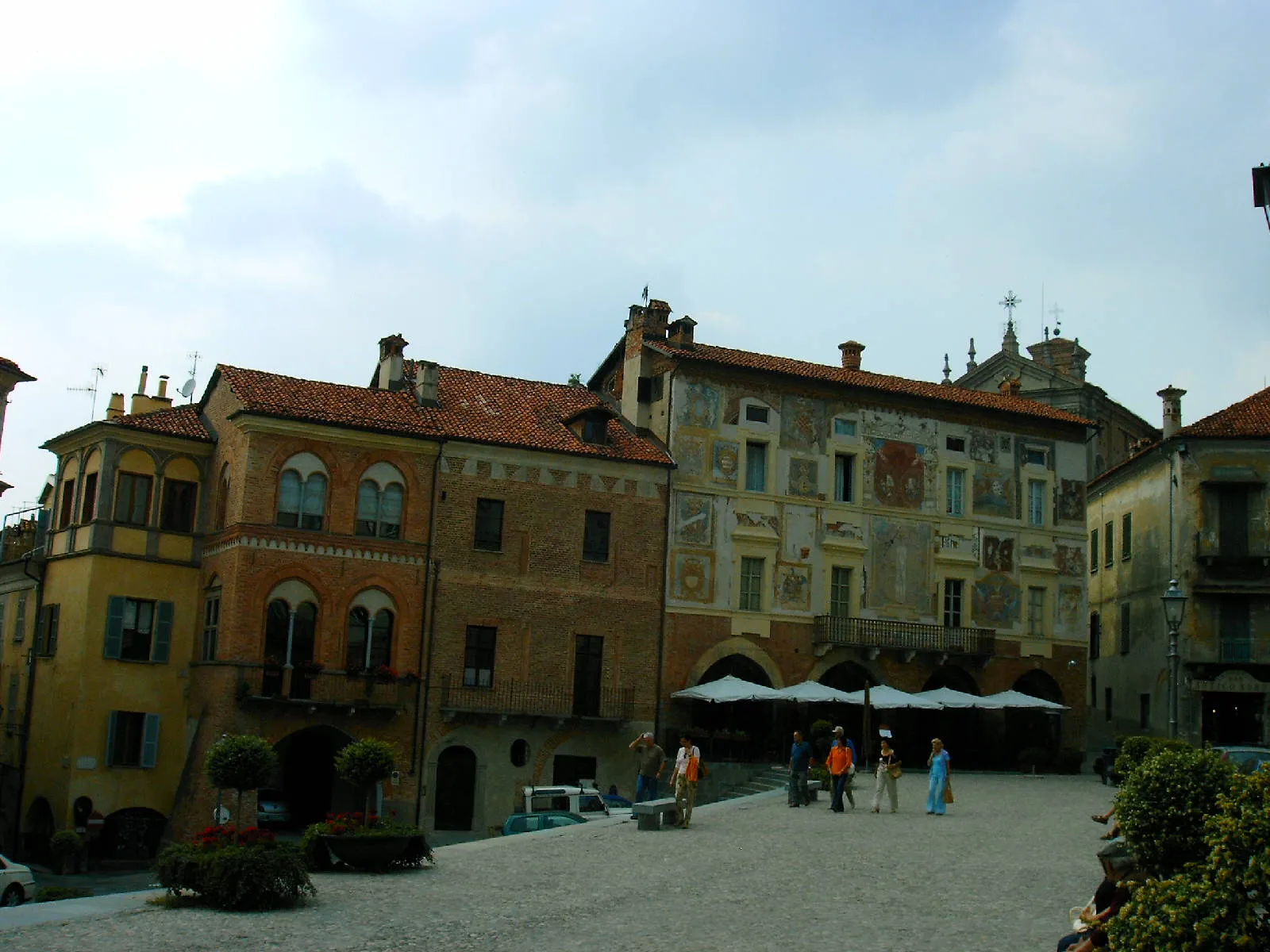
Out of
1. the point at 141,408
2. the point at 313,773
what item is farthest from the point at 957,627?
the point at 141,408

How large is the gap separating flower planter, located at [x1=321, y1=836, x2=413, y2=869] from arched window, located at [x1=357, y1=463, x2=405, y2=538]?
17.8m

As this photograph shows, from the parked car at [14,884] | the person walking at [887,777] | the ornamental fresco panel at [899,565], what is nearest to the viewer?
the parked car at [14,884]

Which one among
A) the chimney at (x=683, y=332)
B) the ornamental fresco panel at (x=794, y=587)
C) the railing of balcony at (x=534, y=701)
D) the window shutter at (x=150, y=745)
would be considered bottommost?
the window shutter at (x=150, y=745)

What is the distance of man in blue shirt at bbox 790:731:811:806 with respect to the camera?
30641 mm

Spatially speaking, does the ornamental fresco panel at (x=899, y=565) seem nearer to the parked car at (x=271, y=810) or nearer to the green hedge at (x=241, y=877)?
the parked car at (x=271, y=810)

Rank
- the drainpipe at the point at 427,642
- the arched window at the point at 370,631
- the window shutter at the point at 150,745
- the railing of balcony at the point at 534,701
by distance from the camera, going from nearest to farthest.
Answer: the window shutter at the point at 150,745, the drainpipe at the point at 427,642, the arched window at the point at 370,631, the railing of balcony at the point at 534,701

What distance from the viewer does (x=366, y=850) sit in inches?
848

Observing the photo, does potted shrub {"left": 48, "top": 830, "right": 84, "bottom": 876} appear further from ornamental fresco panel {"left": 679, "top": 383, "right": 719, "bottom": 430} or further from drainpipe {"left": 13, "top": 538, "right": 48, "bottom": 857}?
ornamental fresco panel {"left": 679, "top": 383, "right": 719, "bottom": 430}

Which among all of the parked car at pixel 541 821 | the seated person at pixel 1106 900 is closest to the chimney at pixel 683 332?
the parked car at pixel 541 821

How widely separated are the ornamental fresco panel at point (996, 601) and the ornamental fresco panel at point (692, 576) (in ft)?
28.5

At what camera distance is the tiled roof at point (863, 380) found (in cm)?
4341

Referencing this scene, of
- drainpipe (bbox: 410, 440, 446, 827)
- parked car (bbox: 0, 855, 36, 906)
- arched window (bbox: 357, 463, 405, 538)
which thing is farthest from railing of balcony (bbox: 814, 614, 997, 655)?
parked car (bbox: 0, 855, 36, 906)

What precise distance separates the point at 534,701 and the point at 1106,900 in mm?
27914

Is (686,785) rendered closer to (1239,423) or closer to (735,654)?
(735,654)
